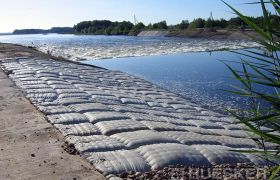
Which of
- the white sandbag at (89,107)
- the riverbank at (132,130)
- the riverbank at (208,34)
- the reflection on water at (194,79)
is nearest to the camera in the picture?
the riverbank at (132,130)

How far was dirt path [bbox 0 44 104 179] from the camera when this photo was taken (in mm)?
4043

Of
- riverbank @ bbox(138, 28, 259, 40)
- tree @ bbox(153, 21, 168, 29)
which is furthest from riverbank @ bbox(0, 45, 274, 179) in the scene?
tree @ bbox(153, 21, 168, 29)

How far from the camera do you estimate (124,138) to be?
527cm

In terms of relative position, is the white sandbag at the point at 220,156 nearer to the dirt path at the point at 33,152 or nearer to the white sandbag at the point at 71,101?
the dirt path at the point at 33,152

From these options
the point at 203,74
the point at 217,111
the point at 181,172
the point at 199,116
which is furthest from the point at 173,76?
the point at 181,172

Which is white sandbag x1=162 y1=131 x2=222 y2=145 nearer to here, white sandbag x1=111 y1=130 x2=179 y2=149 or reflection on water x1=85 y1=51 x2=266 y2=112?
white sandbag x1=111 y1=130 x2=179 y2=149

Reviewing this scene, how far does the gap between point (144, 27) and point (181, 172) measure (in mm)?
80616

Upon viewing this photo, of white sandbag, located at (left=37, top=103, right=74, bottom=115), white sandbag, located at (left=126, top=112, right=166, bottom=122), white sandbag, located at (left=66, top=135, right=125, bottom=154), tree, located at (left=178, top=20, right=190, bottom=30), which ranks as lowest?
tree, located at (left=178, top=20, right=190, bottom=30)

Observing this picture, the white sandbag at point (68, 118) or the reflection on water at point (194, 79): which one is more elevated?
the white sandbag at point (68, 118)

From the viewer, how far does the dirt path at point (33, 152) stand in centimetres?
404

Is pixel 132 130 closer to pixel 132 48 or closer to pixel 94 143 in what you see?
pixel 94 143

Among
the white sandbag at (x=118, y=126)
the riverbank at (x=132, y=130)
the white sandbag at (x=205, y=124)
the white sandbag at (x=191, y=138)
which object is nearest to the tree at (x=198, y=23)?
the riverbank at (x=132, y=130)

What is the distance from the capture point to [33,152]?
4.74 m

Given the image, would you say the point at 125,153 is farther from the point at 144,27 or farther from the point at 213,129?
the point at 144,27
